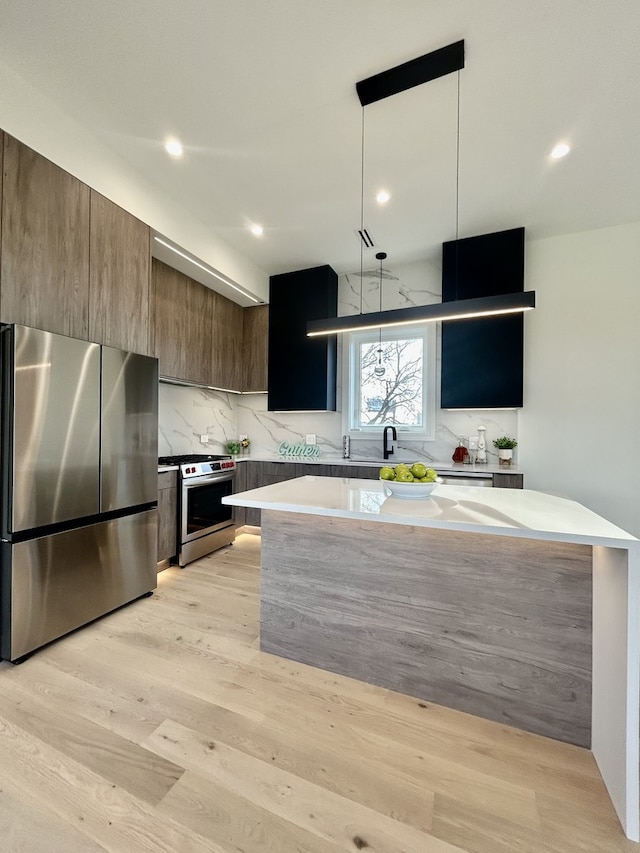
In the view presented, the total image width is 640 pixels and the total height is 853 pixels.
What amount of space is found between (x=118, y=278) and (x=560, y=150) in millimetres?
3075

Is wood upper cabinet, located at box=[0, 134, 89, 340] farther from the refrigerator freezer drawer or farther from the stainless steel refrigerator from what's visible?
the refrigerator freezer drawer

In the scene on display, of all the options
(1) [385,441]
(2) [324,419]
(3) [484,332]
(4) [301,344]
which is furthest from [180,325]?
(3) [484,332]

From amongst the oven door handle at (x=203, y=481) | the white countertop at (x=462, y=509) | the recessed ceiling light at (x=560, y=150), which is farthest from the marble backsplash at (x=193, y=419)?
the recessed ceiling light at (x=560, y=150)

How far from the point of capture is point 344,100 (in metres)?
2.04

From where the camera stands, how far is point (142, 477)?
261 cm

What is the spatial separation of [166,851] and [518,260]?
4.10 metres

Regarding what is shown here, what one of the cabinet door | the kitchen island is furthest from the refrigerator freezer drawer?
the cabinet door

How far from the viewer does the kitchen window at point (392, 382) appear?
392cm

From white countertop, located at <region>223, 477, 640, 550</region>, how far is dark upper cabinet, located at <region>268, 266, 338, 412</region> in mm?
1988

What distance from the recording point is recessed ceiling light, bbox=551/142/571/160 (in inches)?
91.1

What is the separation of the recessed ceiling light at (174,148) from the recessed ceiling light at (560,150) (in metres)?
2.45

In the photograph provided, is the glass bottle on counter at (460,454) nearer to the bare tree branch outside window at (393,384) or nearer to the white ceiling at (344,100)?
the bare tree branch outside window at (393,384)

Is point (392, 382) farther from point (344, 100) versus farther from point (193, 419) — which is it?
point (344, 100)

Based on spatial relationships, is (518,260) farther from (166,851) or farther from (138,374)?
(166,851)
